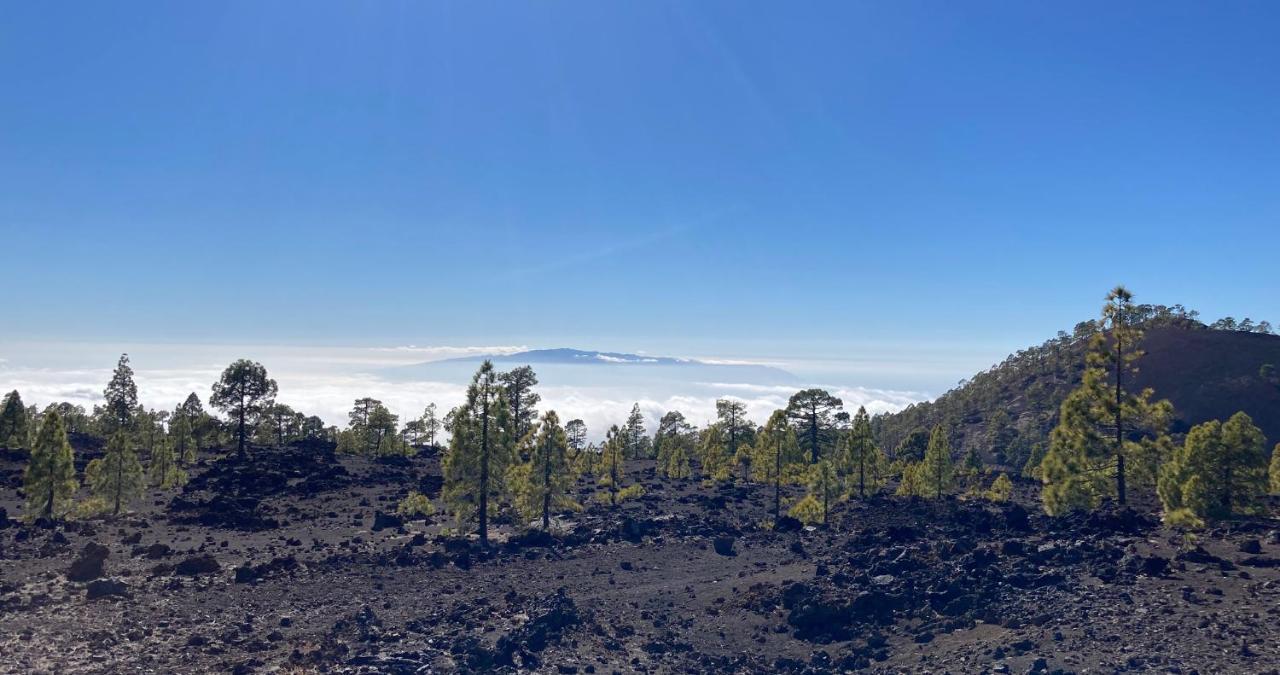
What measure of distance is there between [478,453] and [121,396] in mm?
74784

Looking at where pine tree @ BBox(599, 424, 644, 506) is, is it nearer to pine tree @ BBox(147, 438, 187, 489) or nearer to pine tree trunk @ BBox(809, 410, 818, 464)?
pine tree trunk @ BBox(809, 410, 818, 464)

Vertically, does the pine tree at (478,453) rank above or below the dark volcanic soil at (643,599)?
above

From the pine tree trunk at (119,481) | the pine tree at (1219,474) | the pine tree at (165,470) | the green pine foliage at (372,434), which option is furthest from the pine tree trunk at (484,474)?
the green pine foliage at (372,434)

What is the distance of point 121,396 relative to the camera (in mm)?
89375

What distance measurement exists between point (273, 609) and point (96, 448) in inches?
2508

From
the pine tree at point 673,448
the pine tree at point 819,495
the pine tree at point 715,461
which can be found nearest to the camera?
the pine tree at point 819,495

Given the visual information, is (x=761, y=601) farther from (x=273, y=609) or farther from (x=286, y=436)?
(x=286, y=436)

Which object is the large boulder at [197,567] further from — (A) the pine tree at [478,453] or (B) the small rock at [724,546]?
(B) the small rock at [724,546]

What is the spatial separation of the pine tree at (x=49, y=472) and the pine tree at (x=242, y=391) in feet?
99.0

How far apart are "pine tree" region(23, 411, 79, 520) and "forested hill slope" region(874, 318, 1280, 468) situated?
260ft

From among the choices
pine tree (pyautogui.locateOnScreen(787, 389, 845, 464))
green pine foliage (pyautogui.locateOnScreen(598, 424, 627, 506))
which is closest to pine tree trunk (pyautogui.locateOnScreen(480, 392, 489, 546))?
green pine foliage (pyautogui.locateOnScreen(598, 424, 627, 506))

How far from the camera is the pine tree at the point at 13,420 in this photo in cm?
7312

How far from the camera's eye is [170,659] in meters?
20.8

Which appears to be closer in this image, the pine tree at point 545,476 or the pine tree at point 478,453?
the pine tree at point 478,453
